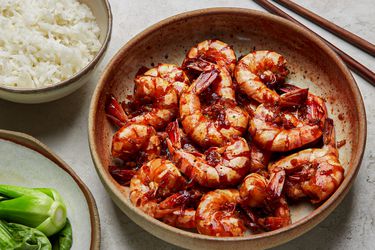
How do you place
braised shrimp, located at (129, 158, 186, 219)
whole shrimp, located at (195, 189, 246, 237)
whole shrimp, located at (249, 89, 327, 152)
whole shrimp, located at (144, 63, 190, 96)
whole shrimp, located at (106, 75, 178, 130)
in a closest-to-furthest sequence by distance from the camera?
whole shrimp, located at (195, 189, 246, 237)
braised shrimp, located at (129, 158, 186, 219)
whole shrimp, located at (249, 89, 327, 152)
whole shrimp, located at (106, 75, 178, 130)
whole shrimp, located at (144, 63, 190, 96)

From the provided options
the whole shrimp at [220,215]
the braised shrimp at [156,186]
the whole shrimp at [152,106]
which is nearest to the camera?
the whole shrimp at [220,215]

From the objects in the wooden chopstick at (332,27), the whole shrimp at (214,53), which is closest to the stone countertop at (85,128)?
the wooden chopstick at (332,27)

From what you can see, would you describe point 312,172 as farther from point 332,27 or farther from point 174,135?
point 332,27

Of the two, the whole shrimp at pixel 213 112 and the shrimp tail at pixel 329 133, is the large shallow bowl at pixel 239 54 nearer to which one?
the shrimp tail at pixel 329 133

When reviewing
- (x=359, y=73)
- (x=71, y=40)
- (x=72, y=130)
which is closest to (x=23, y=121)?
(x=72, y=130)

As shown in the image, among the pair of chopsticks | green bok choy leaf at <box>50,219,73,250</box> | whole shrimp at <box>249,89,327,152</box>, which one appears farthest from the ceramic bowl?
the pair of chopsticks

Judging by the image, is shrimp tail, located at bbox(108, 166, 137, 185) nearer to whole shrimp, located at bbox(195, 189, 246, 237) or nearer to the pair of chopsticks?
whole shrimp, located at bbox(195, 189, 246, 237)
